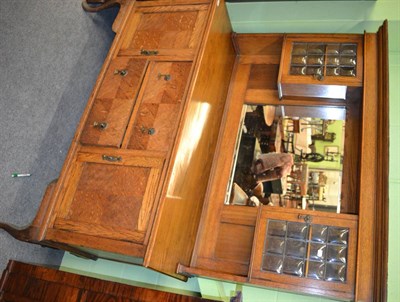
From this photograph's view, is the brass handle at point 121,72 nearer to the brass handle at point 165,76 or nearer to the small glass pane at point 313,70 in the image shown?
the brass handle at point 165,76

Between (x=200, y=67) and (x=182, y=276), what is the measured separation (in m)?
1.12

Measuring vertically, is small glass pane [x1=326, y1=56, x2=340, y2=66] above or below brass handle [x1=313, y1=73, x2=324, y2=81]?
above

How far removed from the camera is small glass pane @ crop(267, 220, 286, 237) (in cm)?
171

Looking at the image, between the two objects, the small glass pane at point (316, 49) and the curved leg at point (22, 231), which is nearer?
the curved leg at point (22, 231)

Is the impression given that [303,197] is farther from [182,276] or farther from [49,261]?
[49,261]

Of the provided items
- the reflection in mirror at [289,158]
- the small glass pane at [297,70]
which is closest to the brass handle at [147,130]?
the reflection in mirror at [289,158]

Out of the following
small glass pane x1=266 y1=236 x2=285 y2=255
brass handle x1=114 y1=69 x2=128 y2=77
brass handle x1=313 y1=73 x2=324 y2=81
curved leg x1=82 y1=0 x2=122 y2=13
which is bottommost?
small glass pane x1=266 y1=236 x2=285 y2=255

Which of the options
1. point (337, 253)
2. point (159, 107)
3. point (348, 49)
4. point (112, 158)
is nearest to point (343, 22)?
point (348, 49)

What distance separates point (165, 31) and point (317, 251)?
4.80 feet

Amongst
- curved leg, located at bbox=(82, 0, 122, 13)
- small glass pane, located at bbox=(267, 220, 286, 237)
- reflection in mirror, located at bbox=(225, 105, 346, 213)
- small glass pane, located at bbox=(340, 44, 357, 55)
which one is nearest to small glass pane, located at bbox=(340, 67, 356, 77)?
small glass pane, located at bbox=(340, 44, 357, 55)

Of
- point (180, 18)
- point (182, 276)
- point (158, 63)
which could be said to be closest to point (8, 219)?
point (182, 276)

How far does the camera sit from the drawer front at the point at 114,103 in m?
1.77

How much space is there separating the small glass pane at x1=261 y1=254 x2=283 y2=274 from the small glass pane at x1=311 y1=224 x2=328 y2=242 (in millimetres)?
193

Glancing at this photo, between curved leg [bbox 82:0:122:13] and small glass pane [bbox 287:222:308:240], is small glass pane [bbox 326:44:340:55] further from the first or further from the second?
curved leg [bbox 82:0:122:13]
